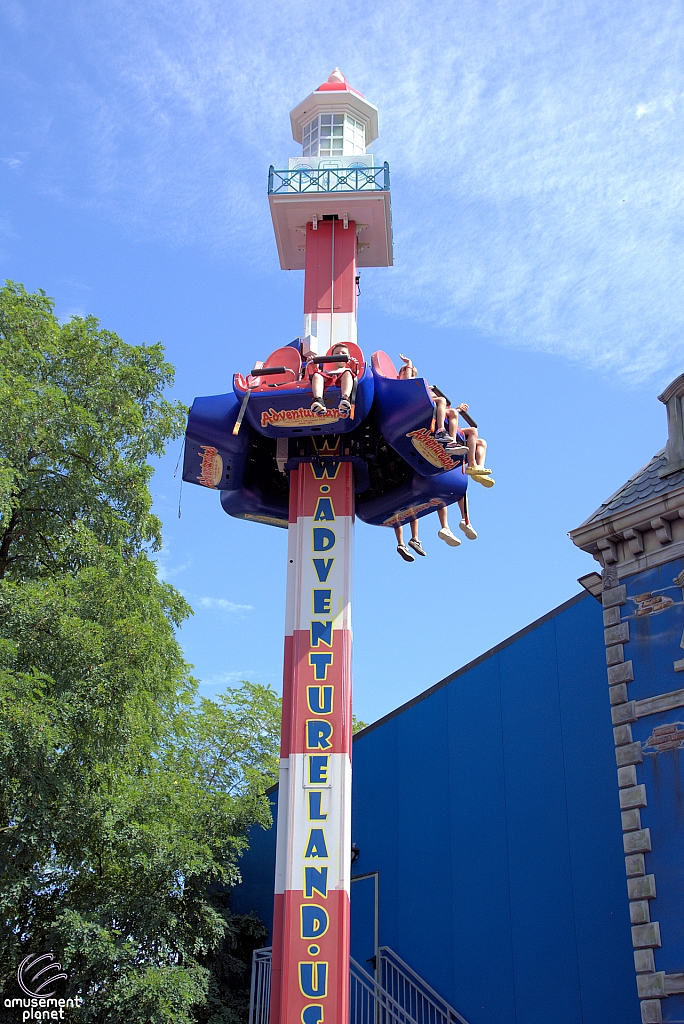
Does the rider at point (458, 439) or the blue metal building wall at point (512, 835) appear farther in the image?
the blue metal building wall at point (512, 835)

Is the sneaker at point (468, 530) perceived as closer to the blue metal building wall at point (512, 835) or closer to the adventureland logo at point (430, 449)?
the adventureland logo at point (430, 449)

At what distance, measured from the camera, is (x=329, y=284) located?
59.5 feet

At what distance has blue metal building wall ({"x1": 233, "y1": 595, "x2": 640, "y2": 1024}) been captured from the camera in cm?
1639

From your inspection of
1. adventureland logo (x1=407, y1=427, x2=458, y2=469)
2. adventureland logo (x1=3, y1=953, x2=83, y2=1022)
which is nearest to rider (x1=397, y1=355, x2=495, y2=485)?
adventureland logo (x1=407, y1=427, x2=458, y2=469)

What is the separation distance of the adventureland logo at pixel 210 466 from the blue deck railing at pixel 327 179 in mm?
5130

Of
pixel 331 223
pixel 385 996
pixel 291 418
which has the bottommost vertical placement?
pixel 385 996

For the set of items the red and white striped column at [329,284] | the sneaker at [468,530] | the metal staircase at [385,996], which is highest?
the red and white striped column at [329,284]

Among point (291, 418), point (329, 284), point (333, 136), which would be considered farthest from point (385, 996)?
point (333, 136)

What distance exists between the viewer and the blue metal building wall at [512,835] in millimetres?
16391

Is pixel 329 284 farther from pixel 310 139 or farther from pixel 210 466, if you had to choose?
pixel 210 466

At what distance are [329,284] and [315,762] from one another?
26.7ft

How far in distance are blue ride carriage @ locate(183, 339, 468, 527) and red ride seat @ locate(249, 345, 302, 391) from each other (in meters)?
0.01

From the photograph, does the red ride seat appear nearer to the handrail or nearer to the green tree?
the green tree

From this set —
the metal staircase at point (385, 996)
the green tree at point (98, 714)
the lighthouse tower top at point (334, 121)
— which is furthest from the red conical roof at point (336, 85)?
the metal staircase at point (385, 996)
